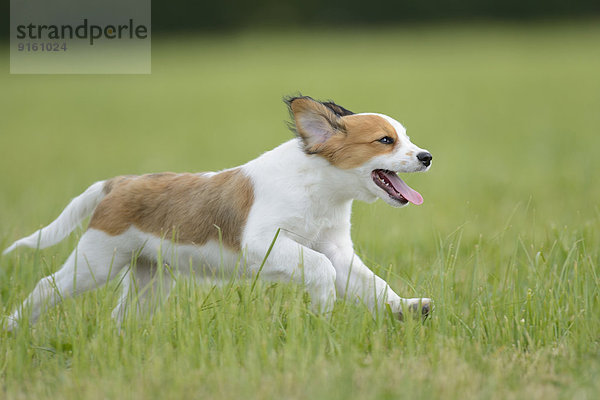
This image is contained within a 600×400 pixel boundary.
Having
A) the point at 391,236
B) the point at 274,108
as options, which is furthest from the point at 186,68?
the point at 391,236

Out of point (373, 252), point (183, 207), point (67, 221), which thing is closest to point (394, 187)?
point (373, 252)

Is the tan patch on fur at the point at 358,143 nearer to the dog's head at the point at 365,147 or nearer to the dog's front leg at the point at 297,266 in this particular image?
the dog's head at the point at 365,147

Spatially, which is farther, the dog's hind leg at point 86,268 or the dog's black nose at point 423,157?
the dog's hind leg at point 86,268

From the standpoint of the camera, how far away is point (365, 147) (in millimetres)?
4207

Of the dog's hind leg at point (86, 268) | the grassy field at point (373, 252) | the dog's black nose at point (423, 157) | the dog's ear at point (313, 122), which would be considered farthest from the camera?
the dog's hind leg at point (86, 268)

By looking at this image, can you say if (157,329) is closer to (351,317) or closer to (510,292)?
(351,317)

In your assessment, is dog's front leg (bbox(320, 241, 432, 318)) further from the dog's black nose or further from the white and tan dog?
the dog's black nose

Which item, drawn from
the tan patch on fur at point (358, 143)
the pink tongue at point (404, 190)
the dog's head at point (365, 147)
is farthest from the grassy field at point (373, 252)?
the tan patch on fur at point (358, 143)

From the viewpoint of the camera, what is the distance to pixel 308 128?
434 centimetres

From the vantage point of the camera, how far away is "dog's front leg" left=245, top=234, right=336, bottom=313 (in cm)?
400

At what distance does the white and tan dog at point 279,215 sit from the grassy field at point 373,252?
0.18 meters

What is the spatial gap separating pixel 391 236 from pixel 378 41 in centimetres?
3017

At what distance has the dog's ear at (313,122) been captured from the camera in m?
4.29

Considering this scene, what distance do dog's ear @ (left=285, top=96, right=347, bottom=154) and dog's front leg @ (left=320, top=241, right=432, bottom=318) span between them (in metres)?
0.59
